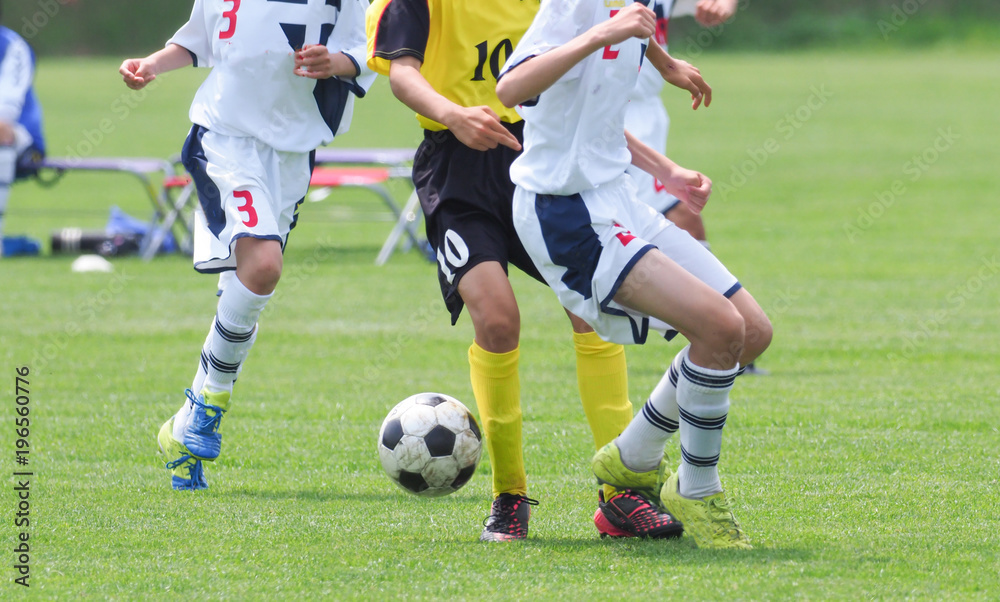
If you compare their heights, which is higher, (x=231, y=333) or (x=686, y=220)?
(x=231, y=333)

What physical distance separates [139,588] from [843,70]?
37.8 m

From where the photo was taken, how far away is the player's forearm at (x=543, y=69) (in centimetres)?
347

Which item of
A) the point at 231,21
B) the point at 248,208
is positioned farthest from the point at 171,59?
the point at 248,208

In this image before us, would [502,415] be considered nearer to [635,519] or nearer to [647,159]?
[635,519]

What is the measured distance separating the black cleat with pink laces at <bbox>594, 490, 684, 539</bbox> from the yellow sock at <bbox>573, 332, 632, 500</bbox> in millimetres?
305

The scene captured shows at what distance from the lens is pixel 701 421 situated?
12.5 ft

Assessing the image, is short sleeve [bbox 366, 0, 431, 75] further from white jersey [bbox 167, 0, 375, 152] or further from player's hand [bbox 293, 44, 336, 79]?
white jersey [bbox 167, 0, 375, 152]

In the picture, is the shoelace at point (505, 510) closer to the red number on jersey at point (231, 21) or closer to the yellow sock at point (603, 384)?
the yellow sock at point (603, 384)

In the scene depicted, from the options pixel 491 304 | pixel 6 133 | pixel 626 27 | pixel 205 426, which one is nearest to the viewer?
pixel 626 27

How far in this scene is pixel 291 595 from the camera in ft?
11.2

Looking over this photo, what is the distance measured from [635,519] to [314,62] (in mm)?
2109

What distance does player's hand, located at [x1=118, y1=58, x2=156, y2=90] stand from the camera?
4.99 metres

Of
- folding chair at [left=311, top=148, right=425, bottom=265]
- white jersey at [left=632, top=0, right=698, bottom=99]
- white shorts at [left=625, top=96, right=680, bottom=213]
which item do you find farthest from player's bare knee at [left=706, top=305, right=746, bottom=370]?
folding chair at [left=311, top=148, right=425, bottom=265]

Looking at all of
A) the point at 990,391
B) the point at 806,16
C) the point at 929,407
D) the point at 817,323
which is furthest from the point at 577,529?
the point at 806,16
